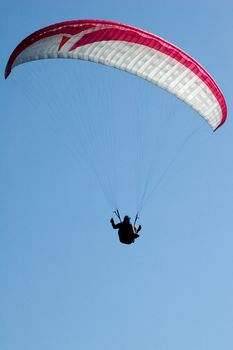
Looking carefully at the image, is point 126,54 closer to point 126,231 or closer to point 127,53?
point 127,53

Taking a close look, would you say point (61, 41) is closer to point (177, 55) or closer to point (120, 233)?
point (177, 55)

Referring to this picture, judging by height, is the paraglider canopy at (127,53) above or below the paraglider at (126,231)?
above

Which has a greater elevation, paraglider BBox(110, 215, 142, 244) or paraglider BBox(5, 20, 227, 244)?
paraglider BBox(5, 20, 227, 244)

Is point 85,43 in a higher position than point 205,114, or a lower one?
higher

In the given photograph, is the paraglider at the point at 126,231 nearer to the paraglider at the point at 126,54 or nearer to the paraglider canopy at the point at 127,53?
the paraglider at the point at 126,54

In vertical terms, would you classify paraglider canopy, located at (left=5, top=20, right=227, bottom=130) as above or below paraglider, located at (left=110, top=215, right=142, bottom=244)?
above

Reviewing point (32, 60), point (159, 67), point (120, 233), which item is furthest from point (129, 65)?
point (120, 233)

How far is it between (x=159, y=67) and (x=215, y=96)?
7.66ft

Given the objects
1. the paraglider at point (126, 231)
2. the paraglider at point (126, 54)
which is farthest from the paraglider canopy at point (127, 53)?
the paraglider at point (126, 231)

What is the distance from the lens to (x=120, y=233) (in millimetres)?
24406

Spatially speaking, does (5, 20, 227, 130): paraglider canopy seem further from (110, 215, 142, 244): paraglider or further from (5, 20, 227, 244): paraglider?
(110, 215, 142, 244): paraglider

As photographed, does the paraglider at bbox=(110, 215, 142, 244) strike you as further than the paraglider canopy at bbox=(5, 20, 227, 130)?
Yes

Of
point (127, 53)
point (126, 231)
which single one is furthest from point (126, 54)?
point (126, 231)

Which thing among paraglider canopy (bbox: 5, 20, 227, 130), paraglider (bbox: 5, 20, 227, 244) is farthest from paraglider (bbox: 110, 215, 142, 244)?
paraglider canopy (bbox: 5, 20, 227, 130)
